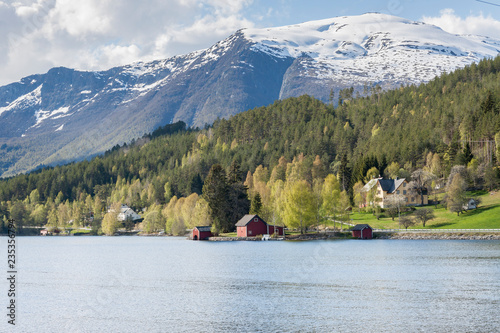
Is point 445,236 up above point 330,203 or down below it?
below

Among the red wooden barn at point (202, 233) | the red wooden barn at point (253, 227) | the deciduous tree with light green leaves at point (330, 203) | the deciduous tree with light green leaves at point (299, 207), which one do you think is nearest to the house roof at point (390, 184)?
the deciduous tree with light green leaves at point (330, 203)

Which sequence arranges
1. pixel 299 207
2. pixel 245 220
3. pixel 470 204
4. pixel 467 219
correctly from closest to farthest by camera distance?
pixel 467 219 < pixel 299 207 < pixel 470 204 < pixel 245 220

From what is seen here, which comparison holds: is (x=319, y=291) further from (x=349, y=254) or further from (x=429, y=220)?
(x=429, y=220)

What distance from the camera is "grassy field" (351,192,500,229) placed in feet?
365

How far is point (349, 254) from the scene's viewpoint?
8144cm

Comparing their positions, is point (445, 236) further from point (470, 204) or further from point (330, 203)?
point (330, 203)

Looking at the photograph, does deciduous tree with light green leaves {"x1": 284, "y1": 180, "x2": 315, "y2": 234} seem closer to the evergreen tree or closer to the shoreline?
the shoreline

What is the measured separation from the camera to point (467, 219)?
117 m

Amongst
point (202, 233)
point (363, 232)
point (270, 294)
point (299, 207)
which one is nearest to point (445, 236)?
point (363, 232)

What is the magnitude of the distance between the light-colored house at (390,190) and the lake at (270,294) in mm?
59356

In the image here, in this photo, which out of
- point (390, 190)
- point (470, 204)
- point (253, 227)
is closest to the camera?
point (470, 204)

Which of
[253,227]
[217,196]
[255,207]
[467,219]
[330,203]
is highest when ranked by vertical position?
[217,196]

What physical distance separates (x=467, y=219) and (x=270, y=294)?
7953 cm

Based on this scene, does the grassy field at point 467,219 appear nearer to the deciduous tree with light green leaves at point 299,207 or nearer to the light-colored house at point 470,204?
the light-colored house at point 470,204
